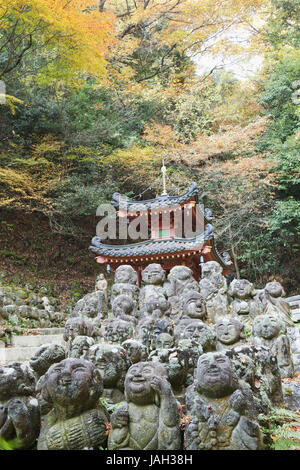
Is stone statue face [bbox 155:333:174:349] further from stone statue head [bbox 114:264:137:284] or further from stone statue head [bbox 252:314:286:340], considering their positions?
stone statue head [bbox 114:264:137:284]

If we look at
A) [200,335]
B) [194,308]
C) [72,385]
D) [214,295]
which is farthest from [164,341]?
[214,295]

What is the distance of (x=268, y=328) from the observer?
608cm

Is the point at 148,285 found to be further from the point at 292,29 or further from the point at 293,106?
the point at 292,29

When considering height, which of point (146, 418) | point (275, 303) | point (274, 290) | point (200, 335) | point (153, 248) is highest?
point (153, 248)

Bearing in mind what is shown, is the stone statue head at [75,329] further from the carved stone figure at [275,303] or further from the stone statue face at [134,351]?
the carved stone figure at [275,303]

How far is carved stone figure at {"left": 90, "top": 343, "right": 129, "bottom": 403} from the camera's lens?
450 centimetres

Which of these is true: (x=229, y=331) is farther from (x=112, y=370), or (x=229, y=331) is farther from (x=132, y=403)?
(x=132, y=403)

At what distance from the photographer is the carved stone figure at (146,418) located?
321cm

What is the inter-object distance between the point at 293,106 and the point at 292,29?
170 inches

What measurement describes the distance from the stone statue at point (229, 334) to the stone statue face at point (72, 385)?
312cm

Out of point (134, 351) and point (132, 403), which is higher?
point (134, 351)

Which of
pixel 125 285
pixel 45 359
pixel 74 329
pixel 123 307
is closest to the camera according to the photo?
pixel 45 359

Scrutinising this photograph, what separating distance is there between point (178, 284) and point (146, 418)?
7243mm

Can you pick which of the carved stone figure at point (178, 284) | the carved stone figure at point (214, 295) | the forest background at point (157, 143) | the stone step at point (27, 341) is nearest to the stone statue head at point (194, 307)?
the carved stone figure at point (214, 295)
